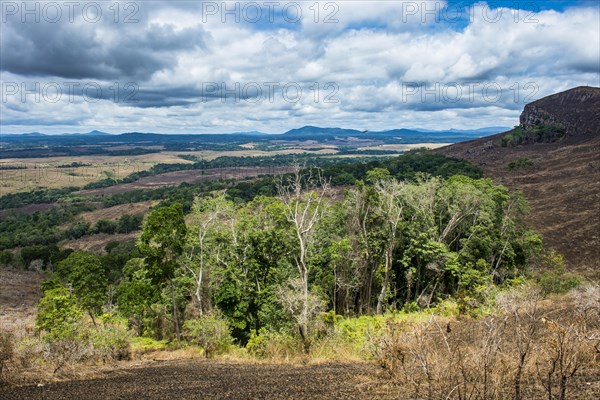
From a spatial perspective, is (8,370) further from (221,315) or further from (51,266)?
(51,266)

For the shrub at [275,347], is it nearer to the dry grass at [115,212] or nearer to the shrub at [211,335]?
the shrub at [211,335]

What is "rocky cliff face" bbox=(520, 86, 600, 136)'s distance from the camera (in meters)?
124

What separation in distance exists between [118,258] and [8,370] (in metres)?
55.9

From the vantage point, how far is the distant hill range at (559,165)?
53000 millimetres

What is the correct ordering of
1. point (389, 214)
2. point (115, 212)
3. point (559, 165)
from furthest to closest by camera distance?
point (115, 212), point (559, 165), point (389, 214)

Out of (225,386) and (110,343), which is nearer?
(225,386)

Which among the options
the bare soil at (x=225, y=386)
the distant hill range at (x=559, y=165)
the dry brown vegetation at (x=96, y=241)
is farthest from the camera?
the dry brown vegetation at (x=96, y=241)

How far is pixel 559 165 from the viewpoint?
313ft

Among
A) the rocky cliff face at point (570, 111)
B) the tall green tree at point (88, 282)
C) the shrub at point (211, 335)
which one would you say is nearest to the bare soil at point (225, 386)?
the shrub at point (211, 335)

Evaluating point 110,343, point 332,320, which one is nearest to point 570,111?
point 332,320

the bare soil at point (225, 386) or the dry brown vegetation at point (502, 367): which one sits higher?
the dry brown vegetation at point (502, 367)

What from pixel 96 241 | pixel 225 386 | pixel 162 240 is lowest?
pixel 96 241

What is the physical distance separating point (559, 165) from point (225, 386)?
345 ft

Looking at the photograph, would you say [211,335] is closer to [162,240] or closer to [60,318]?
[162,240]
